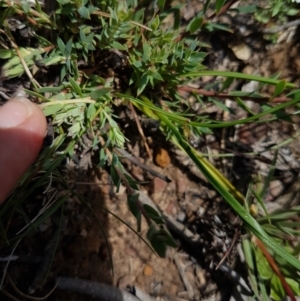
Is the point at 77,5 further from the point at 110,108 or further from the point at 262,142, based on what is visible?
the point at 262,142

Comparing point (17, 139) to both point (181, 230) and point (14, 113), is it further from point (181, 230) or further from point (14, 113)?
point (181, 230)

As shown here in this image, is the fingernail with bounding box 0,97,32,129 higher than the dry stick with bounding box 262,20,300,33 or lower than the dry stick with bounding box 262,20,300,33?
lower

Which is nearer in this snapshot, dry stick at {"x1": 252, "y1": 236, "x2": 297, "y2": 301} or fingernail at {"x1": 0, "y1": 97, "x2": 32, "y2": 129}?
fingernail at {"x1": 0, "y1": 97, "x2": 32, "y2": 129}

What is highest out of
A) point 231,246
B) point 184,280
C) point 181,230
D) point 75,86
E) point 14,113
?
point 75,86

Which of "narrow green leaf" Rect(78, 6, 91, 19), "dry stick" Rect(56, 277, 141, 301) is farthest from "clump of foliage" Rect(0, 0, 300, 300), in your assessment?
"dry stick" Rect(56, 277, 141, 301)

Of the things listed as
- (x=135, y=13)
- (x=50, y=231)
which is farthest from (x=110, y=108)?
(x=50, y=231)

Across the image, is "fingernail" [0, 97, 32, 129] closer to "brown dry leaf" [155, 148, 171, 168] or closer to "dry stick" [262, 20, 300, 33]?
"brown dry leaf" [155, 148, 171, 168]

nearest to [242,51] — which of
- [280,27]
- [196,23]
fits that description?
[280,27]
